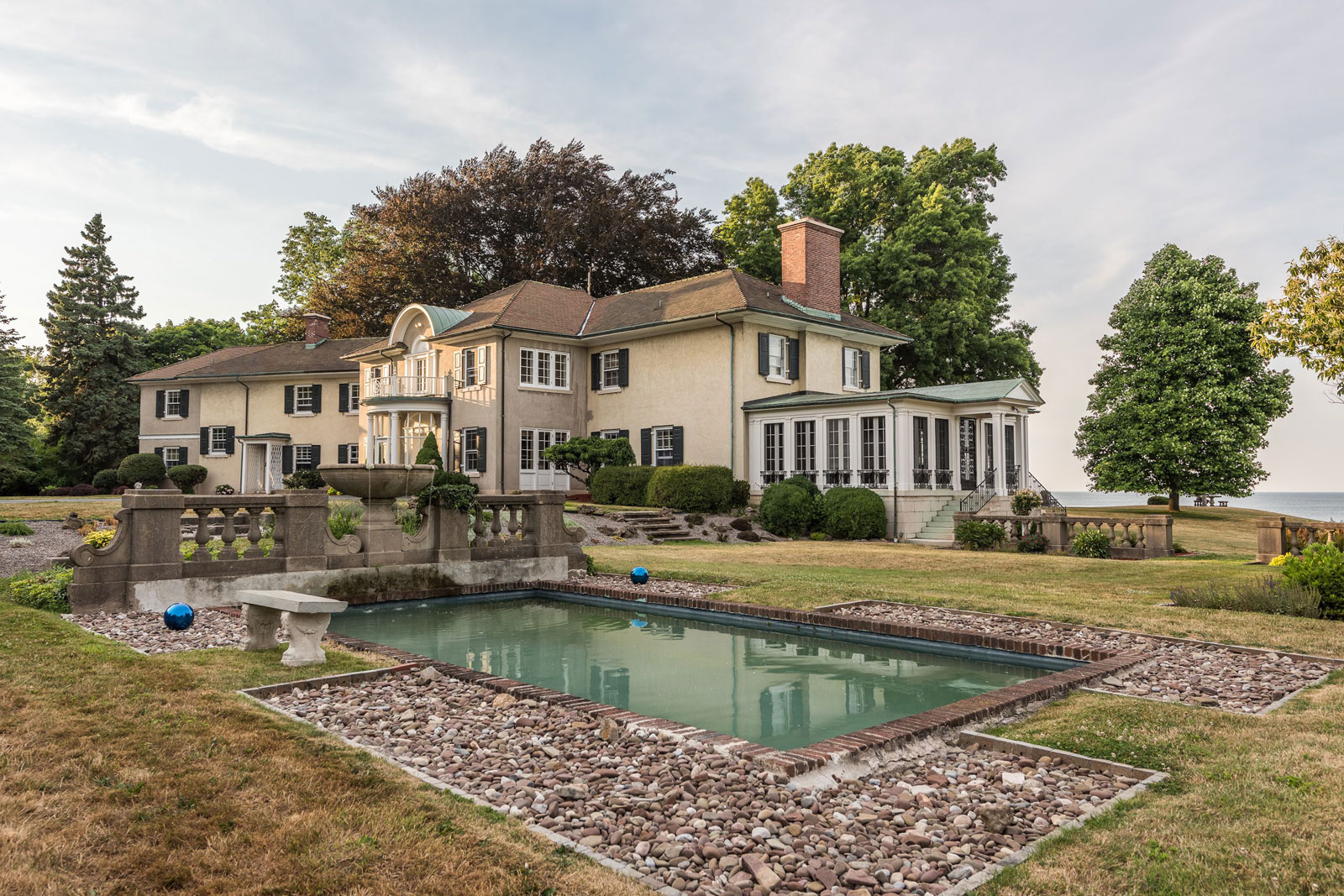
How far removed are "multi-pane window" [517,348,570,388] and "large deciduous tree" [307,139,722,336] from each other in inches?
346

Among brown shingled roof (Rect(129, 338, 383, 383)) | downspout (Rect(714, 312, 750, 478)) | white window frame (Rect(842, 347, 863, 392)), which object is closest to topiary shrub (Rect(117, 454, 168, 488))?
brown shingled roof (Rect(129, 338, 383, 383))

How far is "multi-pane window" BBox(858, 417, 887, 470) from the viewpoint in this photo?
79.4 ft

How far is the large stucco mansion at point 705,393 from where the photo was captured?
968 inches

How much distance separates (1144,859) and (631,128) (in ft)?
83.3

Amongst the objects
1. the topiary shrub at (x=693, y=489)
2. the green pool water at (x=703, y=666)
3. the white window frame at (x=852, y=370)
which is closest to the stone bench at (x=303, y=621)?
A: the green pool water at (x=703, y=666)

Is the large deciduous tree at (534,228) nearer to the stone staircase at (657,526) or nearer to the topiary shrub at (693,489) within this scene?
the topiary shrub at (693,489)

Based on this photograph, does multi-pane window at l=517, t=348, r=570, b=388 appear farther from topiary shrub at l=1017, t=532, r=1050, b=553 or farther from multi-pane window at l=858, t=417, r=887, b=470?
topiary shrub at l=1017, t=532, r=1050, b=553

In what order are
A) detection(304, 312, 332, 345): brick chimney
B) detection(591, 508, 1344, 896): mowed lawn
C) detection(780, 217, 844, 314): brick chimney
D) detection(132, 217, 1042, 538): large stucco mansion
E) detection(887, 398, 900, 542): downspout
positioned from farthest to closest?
detection(304, 312, 332, 345): brick chimney
detection(780, 217, 844, 314): brick chimney
detection(132, 217, 1042, 538): large stucco mansion
detection(887, 398, 900, 542): downspout
detection(591, 508, 1344, 896): mowed lawn

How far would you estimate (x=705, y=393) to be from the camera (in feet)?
91.2

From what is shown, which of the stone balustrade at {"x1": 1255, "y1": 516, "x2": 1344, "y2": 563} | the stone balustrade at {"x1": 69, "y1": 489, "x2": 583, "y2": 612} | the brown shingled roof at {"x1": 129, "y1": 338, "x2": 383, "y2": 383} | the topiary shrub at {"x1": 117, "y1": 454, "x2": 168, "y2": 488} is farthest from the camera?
the brown shingled roof at {"x1": 129, "y1": 338, "x2": 383, "y2": 383}

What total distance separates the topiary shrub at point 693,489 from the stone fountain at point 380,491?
537 inches

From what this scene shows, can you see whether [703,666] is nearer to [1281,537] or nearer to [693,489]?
[1281,537]

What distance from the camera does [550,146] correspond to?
4031 cm

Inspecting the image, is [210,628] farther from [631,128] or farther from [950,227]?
[950,227]
